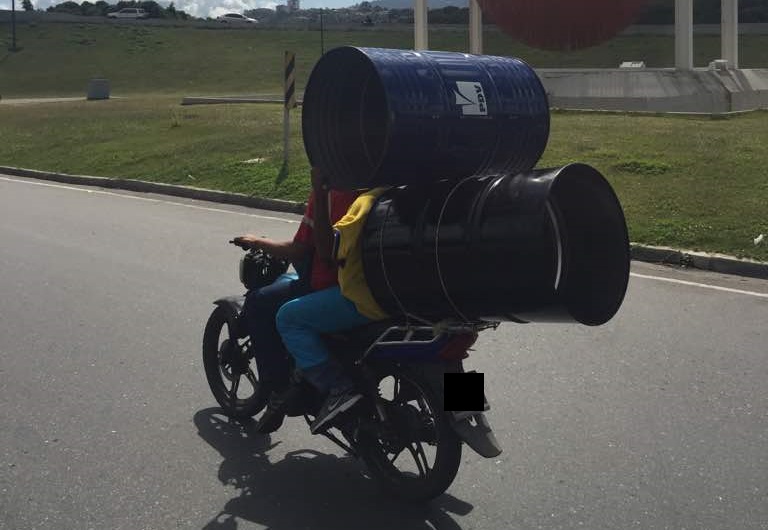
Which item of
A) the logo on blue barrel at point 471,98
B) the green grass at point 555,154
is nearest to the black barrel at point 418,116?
the logo on blue barrel at point 471,98

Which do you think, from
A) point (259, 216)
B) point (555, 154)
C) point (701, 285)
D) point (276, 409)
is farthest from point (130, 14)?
point (276, 409)

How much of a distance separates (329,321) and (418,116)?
965 millimetres

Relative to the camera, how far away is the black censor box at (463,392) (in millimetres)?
3762

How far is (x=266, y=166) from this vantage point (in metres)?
16.2

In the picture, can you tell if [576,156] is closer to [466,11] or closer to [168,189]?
[168,189]

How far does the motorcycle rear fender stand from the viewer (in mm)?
3715

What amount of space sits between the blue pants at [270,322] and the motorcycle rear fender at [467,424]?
0.76 m

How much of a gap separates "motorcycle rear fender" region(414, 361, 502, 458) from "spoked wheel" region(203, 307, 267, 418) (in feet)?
3.96

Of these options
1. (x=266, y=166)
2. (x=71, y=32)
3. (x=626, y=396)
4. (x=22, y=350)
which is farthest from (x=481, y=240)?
(x=71, y=32)

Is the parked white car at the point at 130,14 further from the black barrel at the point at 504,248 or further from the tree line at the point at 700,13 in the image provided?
the black barrel at the point at 504,248

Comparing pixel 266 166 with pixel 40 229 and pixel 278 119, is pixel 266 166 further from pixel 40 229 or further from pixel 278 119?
pixel 278 119

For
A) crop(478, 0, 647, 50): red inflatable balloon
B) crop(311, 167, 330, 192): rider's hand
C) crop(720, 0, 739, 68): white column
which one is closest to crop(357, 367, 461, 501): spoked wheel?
crop(311, 167, 330, 192): rider's hand

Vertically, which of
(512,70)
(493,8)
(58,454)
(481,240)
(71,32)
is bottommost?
(58,454)

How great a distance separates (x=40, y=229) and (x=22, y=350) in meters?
5.51
